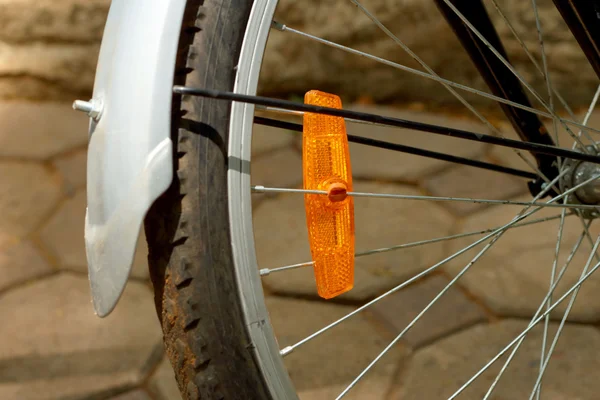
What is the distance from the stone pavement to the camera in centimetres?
117

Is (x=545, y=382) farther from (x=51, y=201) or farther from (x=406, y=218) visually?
(x=51, y=201)

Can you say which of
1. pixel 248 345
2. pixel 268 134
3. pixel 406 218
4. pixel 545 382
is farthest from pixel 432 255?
pixel 248 345

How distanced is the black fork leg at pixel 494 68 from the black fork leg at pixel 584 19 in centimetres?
9

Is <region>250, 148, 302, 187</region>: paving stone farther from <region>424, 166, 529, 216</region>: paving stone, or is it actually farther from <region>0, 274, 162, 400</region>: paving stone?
<region>0, 274, 162, 400</region>: paving stone

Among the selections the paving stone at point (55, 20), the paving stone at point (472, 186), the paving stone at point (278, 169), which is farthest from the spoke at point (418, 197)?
the paving stone at point (55, 20)

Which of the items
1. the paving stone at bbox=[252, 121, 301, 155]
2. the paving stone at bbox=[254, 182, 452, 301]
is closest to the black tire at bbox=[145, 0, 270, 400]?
the paving stone at bbox=[254, 182, 452, 301]

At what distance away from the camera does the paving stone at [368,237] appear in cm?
137

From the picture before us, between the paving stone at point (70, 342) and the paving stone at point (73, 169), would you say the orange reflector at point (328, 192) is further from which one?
the paving stone at point (73, 169)

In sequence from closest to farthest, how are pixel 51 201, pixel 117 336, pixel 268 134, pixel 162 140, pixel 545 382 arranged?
1. pixel 162 140
2. pixel 545 382
3. pixel 117 336
4. pixel 51 201
5. pixel 268 134

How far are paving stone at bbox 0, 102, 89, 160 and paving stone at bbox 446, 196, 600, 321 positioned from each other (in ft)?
3.21

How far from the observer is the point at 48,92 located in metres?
1.97

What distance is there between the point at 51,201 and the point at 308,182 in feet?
3.60

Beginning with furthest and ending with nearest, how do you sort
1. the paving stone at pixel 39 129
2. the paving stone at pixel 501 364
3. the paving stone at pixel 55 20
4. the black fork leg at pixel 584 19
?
1. the paving stone at pixel 55 20
2. the paving stone at pixel 39 129
3. the paving stone at pixel 501 364
4. the black fork leg at pixel 584 19

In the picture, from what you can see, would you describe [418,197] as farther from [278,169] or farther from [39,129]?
[39,129]
